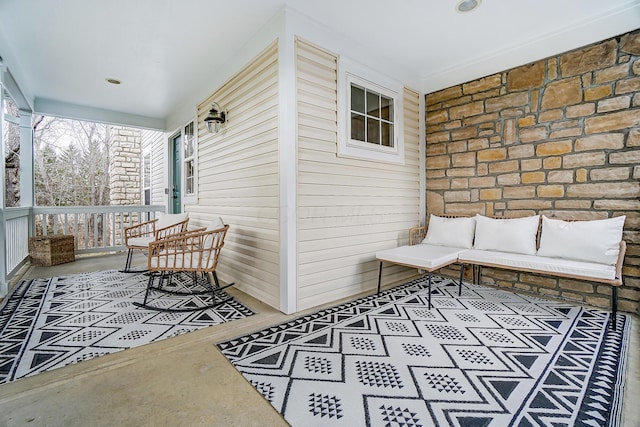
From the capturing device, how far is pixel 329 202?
9.65ft

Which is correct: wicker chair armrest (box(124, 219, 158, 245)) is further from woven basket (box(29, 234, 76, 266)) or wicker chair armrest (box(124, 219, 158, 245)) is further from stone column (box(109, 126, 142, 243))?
stone column (box(109, 126, 142, 243))

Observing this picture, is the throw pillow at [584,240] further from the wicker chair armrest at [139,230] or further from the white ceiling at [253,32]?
the wicker chair armrest at [139,230]

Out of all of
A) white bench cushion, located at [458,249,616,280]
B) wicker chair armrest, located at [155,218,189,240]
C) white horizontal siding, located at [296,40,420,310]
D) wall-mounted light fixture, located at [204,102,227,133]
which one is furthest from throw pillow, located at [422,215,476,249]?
wicker chair armrest, located at [155,218,189,240]

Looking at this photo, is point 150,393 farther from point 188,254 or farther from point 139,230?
point 139,230

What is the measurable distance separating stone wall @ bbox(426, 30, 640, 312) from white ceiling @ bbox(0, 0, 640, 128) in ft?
0.71

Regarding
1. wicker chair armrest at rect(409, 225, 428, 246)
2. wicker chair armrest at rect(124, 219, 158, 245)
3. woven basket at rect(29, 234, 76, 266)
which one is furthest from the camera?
woven basket at rect(29, 234, 76, 266)

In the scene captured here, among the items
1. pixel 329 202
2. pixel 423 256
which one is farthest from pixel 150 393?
pixel 423 256

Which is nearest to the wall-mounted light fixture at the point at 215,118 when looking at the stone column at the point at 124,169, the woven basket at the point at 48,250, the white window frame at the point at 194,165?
Result: the white window frame at the point at 194,165

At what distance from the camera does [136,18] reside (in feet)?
8.93

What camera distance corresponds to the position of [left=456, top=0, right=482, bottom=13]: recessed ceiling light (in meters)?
2.52

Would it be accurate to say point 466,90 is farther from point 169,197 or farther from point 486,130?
point 169,197

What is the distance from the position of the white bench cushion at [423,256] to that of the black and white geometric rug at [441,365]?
1.37 feet

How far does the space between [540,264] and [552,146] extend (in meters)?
1.33

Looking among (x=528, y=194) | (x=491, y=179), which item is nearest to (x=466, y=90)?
(x=491, y=179)
